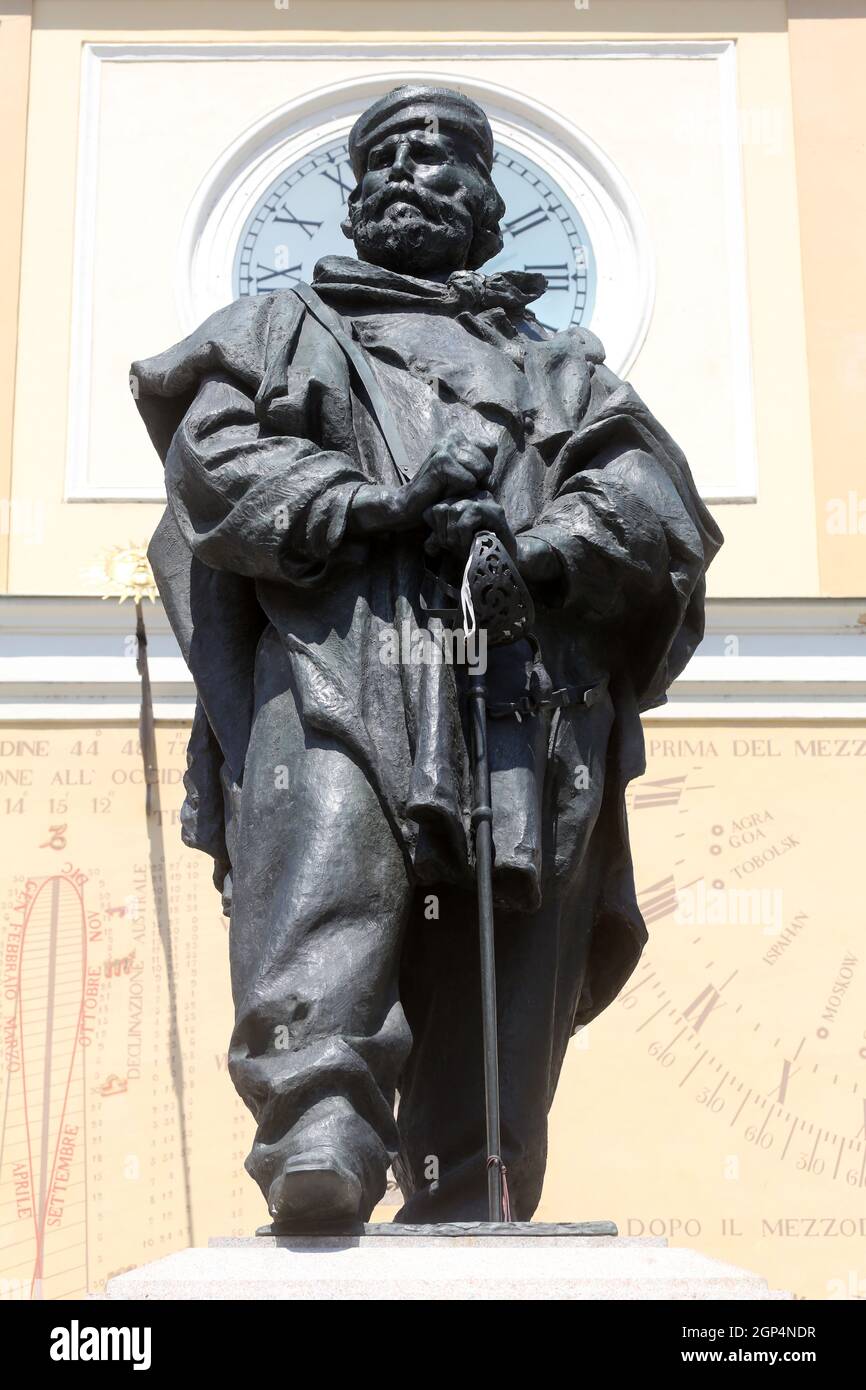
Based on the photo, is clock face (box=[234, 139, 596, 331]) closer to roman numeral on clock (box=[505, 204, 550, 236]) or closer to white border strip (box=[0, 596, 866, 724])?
roman numeral on clock (box=[505, 204, 550, 236])

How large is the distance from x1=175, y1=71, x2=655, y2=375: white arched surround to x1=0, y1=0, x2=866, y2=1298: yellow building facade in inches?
0.6

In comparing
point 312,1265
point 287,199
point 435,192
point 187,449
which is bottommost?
point 312,1265

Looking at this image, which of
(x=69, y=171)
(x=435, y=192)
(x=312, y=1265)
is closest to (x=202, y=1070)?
(x=69, y=171)

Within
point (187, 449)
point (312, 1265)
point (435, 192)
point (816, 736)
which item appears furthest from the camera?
point (816, 736)

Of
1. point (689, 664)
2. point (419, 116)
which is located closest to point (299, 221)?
point (689, 664)

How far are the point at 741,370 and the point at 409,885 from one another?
22.9 ft

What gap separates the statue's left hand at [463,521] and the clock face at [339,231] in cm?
664

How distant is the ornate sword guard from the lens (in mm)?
3301

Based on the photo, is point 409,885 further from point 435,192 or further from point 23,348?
point 23,348

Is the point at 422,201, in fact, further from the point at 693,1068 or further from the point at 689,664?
the point at 689,664

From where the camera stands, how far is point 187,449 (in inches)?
137

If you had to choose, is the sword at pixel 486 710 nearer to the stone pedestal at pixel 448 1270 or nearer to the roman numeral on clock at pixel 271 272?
the stone pedestal at pixel 448 1270

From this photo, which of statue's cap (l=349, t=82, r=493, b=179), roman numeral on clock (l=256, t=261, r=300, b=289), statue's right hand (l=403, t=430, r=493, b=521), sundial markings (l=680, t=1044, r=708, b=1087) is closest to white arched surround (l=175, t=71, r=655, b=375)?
roman numeral on clock (l=256, t=261, r=300, b=289)

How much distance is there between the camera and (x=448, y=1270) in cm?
276
